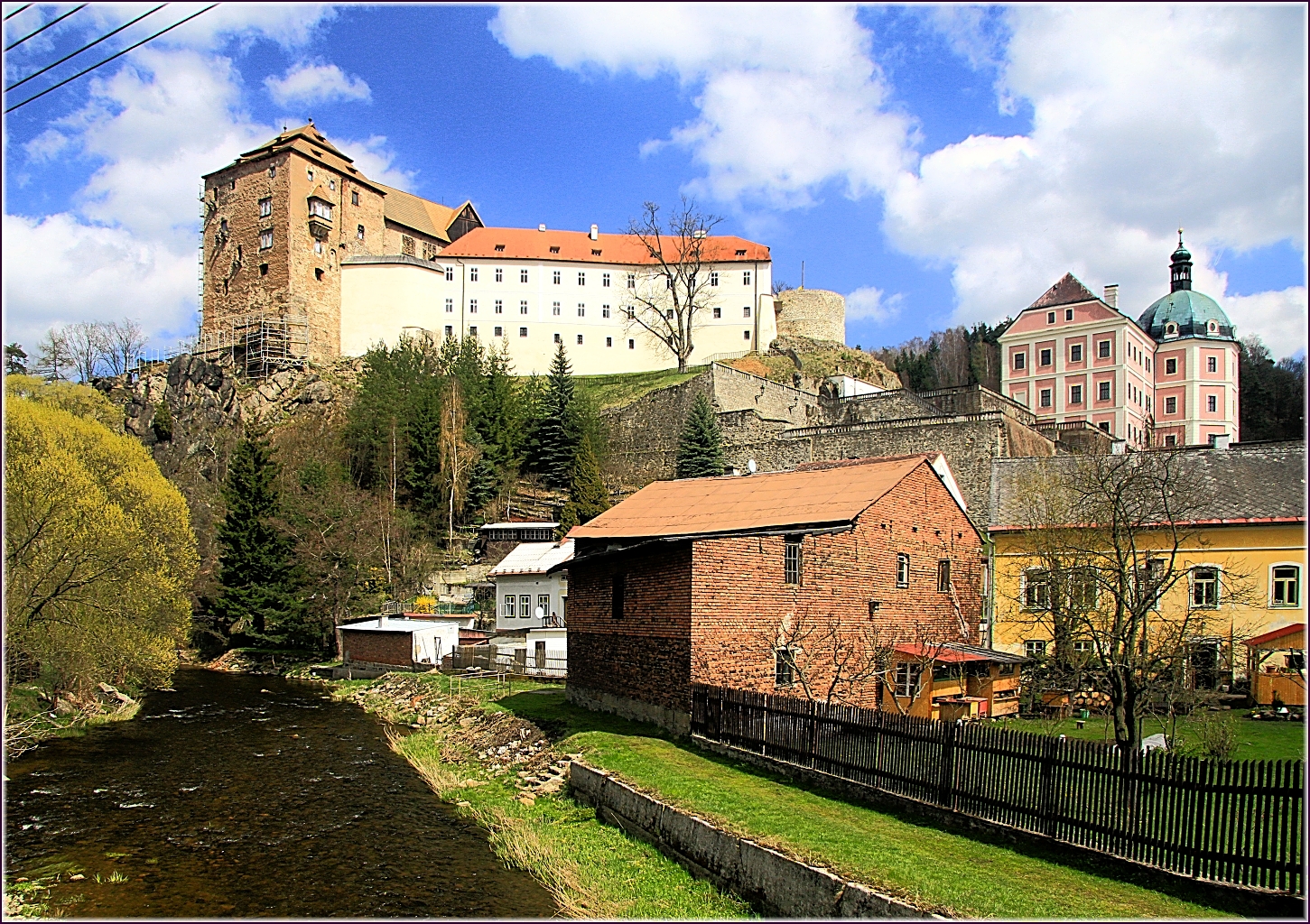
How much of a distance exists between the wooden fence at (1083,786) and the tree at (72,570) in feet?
60.2

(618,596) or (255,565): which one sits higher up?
(618,596)

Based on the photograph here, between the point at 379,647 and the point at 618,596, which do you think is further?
the point at 379,647

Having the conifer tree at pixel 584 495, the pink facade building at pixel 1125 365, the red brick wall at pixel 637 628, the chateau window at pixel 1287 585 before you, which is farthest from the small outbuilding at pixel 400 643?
the pink facade building at pixel 1125 365

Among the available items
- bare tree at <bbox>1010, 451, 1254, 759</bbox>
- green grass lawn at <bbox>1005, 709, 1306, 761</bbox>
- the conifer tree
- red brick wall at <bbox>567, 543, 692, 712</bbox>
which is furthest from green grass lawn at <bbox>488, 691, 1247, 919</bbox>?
the conifer tree

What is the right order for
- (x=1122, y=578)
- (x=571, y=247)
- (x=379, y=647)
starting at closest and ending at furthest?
(x=1122, y=578), (x=379, y=647), (x=571, y=247)

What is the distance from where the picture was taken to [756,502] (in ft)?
75.3

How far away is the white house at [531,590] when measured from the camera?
3744 centimetres

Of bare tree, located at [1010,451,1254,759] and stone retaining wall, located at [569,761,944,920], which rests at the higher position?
bare tree, located at [1010,451,1254,759]

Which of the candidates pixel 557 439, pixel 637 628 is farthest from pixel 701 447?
pixel 637 628

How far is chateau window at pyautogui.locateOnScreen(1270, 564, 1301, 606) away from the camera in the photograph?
24625mm

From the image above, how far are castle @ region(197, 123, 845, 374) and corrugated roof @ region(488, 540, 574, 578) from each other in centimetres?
3608

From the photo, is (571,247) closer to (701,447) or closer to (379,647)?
(701,447)

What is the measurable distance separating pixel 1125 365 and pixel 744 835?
53425mm

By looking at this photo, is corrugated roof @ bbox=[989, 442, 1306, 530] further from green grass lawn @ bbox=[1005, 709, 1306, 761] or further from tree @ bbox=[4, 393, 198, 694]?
tree @ bbox=[4, 393, 198, 694]
